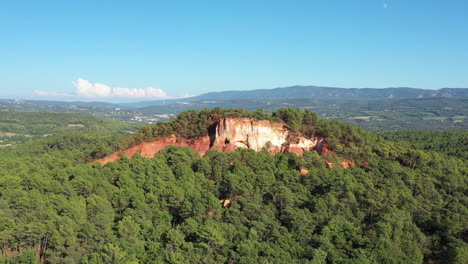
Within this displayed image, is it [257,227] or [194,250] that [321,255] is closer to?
[257,227]

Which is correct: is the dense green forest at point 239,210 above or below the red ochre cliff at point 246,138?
below

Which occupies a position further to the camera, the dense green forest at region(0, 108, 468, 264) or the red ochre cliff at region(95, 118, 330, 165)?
the red ochre cliff at region(95, 118, 330, 165)

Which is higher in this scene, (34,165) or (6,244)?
(34,165)

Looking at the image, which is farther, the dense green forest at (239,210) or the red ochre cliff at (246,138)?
the red ochre cliff at (246,138)

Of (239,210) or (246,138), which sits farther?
(246,138)

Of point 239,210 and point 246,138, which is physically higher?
point 246,138

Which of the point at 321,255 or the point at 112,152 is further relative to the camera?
the point at 112,152

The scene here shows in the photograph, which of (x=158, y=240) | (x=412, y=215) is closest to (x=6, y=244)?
(x=158, y=240)

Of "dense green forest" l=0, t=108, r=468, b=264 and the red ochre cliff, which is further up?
the red ochre cliff
